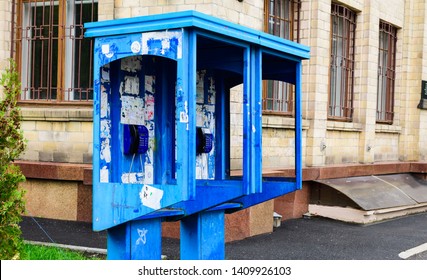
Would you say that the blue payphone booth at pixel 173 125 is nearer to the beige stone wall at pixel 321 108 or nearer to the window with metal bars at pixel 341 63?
the beige stone wall at pixel 321 108

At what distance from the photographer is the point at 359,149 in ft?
53.2

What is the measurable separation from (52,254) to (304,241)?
4250mm

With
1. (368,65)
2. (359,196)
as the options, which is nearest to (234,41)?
(359,196)

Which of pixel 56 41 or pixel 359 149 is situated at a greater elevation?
pixel 56 41

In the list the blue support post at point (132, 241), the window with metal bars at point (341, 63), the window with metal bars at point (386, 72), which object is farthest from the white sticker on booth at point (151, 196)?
the window with metal bars at point (386, 72)

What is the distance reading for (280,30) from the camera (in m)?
13.7

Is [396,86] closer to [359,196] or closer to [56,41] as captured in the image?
[359,196]

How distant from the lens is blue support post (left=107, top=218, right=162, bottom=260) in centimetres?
584

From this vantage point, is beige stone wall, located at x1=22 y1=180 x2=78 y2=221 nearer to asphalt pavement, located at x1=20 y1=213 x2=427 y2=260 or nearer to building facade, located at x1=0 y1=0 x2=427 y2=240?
building facade, located at x1=0 y1=0 x2=427 y2=240

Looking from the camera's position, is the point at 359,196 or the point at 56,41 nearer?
the point at 56,41

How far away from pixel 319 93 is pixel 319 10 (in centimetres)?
153

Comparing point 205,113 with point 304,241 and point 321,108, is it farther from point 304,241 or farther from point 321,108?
point 321,108

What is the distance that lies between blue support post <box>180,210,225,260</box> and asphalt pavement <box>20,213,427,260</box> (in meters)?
2.26

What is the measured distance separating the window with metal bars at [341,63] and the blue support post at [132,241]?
958 cm
